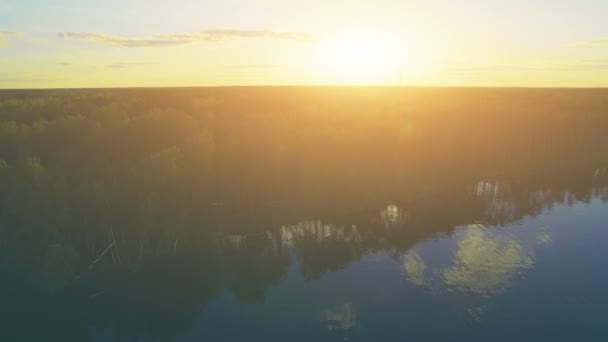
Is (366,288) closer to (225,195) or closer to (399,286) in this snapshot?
(399,286)

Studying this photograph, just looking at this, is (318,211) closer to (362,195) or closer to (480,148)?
(362,195)

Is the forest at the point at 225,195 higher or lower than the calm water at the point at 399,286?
higher

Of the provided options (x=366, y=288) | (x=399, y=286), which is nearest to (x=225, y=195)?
(x=366, y=288)

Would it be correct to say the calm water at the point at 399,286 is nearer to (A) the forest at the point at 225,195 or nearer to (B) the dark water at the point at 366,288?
(B) the dark water at the point at 366,288

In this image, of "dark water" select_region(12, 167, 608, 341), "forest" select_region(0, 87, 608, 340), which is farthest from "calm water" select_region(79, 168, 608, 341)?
"forest" select_region(0, 87, 608, 340)

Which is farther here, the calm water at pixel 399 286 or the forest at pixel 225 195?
the forest at pixel 225 195

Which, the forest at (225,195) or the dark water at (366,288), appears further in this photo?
the forest at (225,195)

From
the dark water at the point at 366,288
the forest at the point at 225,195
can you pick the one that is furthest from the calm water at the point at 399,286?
the forest at the point at 225,195

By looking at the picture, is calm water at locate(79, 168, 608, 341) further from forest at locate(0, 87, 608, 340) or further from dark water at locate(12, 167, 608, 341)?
forest at locate(0, 87, 608, 340)

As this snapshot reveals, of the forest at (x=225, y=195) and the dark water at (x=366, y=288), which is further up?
the forest at (x=225, y=195)
